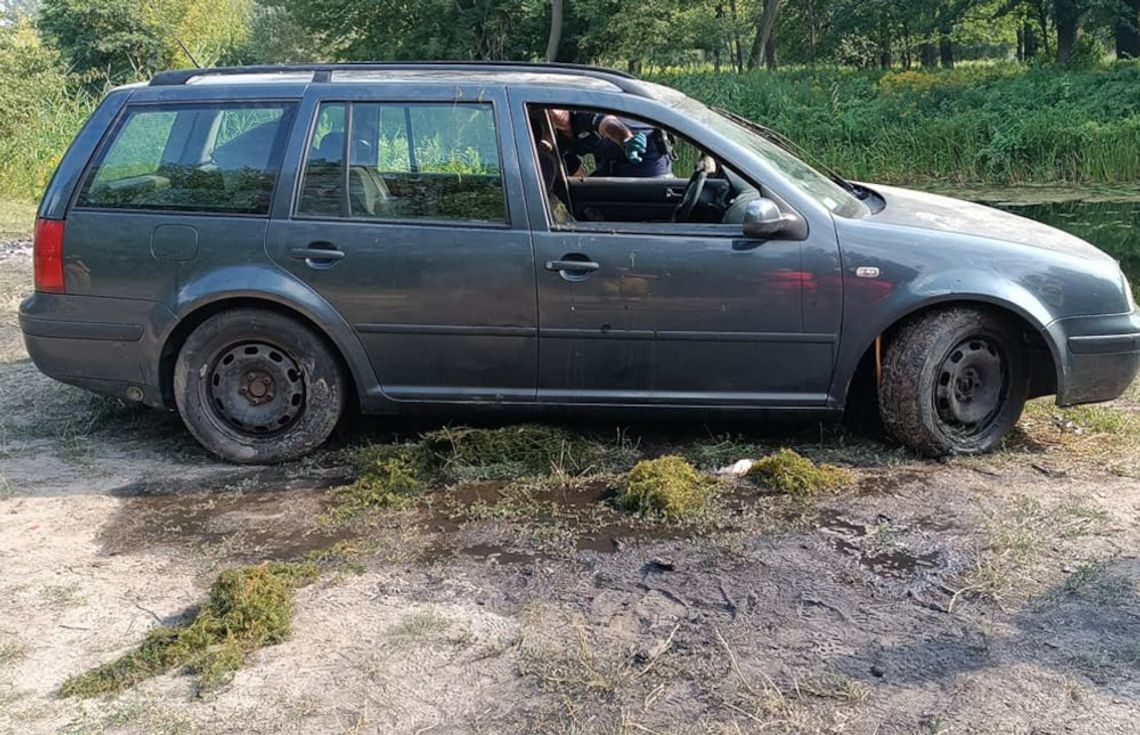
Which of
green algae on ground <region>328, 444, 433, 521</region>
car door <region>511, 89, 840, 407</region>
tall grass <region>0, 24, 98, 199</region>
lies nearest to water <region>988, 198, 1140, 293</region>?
car door <region>511, 89, 840, 407</region>

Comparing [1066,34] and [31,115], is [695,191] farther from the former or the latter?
[1066,34]

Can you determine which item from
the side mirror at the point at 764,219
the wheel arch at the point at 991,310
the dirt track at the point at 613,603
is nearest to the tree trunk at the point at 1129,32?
the wheel arch at the point at 991,310

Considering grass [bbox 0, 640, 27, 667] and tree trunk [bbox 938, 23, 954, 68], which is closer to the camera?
grass [bbox 0, 640, 27, 667]

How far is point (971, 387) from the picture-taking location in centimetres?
491

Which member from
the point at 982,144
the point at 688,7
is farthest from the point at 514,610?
the point at 688,7

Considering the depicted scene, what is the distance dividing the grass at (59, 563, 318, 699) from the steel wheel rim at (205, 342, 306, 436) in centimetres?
139

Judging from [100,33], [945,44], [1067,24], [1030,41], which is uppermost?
[100,33]

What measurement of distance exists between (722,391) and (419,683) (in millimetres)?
2218

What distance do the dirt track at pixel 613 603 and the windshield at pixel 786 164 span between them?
118cm

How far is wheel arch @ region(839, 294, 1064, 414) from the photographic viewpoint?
466cm

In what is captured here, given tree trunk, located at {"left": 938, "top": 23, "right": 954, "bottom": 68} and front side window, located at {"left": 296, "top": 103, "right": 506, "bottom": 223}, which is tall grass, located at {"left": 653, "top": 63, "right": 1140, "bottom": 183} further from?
front side window, located at {"left": 296, "top": 103, "right": 506, "bottom": 223}

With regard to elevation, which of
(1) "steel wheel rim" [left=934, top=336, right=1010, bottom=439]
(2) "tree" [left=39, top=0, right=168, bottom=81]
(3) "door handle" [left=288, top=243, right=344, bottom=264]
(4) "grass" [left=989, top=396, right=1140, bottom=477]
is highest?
(2) "tree" [left=39, top=0, right=168, bottom=81]

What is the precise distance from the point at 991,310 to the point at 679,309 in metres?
1.44

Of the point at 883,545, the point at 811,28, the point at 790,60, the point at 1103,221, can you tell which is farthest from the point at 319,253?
the point at 790,60
